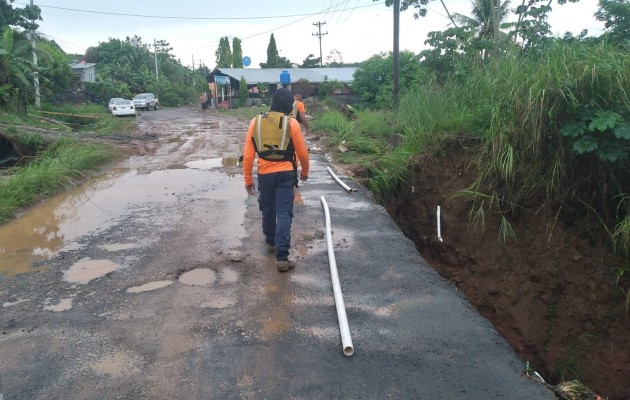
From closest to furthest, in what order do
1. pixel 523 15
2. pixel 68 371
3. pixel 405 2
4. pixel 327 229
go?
pixel 68 371, pixel 327 229, pixel 523 15, pixel 405 2

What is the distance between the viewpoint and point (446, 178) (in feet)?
26.9

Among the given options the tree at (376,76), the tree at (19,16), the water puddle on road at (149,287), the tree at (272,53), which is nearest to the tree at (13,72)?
the tree at (19,16)

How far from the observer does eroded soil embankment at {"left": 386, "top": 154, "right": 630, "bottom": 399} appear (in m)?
5.62

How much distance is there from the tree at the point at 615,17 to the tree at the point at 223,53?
68.7 meters

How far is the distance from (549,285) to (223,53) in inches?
3046

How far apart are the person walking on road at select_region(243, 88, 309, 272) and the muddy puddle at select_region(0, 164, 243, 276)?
2.01 meters

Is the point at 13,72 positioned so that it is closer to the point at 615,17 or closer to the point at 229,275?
the point at 229,275

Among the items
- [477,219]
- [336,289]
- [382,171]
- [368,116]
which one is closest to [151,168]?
[382,171]

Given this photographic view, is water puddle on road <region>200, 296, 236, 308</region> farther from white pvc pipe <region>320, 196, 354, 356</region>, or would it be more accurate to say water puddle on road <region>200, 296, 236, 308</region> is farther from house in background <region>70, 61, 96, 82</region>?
house in background <region>70, 61, 96, 82</region>

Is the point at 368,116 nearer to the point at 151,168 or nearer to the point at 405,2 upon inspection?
the point at 405,2

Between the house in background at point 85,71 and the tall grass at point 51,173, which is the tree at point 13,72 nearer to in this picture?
the tall grass at point 51,173

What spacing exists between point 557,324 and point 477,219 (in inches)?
65.2

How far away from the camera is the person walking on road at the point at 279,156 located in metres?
5.29

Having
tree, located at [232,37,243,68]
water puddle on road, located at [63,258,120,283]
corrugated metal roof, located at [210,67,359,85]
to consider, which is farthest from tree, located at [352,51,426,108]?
tree, located at [232,37,243,68]
